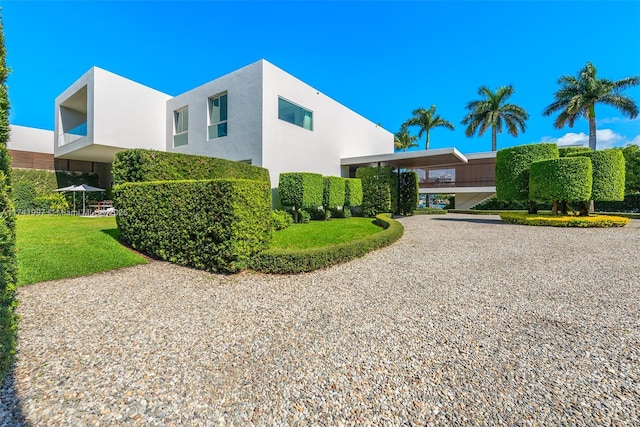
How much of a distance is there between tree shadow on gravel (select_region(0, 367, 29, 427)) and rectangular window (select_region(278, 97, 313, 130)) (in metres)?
13.1

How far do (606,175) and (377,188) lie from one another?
1028 centimetres

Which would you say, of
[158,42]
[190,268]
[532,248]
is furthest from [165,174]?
[532,248]

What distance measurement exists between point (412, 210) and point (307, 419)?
18.1 metres

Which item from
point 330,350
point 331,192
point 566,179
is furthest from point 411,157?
point 330,350

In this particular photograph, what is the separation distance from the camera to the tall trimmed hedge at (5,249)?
83.1 inches

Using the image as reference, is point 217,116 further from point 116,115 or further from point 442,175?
point 442,175

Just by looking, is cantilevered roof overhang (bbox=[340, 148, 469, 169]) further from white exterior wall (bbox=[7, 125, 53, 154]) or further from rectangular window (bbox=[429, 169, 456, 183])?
white exterior wall (bbox=[7, 125, 53, 154])

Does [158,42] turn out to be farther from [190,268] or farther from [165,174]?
[190,268]

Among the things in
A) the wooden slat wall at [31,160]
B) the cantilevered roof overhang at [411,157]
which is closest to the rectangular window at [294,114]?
the cantilevered roof overhang at [411,157]

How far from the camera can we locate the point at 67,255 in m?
6.00

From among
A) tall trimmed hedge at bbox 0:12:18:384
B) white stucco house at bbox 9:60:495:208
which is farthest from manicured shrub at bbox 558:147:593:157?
tall trimmed hedge at bbox 0:12:18:384

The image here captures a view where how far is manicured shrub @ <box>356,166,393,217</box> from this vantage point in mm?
15945

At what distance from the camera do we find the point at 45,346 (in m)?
2.76

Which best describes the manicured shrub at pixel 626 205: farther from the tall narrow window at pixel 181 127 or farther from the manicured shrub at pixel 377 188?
the tall narrow window at pixel 181 127
